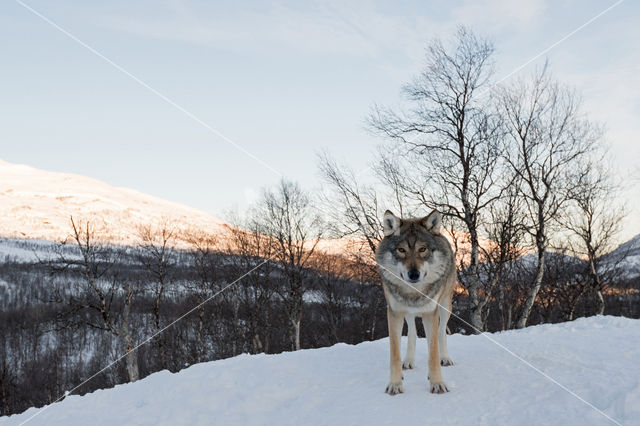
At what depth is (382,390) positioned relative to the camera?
5.36m

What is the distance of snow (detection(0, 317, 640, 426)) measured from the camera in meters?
4.29

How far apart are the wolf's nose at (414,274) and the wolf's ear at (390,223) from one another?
27.8 inches

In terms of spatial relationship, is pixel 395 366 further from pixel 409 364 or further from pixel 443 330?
pixel 443 330

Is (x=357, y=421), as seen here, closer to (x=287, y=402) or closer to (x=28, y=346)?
(x=287, y=402)

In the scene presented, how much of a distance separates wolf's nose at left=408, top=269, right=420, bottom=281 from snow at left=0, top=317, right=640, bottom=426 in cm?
141

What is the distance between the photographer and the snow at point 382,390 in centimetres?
429

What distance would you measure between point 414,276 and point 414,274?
0.08 feet

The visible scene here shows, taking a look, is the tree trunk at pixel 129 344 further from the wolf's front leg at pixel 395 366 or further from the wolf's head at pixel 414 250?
the wolf's head at pixel 414 250

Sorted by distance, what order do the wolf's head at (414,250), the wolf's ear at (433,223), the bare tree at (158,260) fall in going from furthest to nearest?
the bare tree at (158,260) → the wolf's ear at (433,223) → the wolf's head at (414,250)

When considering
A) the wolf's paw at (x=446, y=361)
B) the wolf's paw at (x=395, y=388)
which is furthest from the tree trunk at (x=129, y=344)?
the wolf's paw at (x=395, y=388)

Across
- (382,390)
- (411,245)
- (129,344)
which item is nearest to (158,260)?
(129,344)

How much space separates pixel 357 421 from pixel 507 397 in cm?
167

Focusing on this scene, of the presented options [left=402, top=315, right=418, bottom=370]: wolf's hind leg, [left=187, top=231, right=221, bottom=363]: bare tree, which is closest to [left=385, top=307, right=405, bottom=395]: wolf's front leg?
[left=402, top=315, right=418, bottom=370]: wolf's hind leg

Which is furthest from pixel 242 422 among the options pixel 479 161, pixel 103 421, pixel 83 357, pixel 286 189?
pixel 83 357
